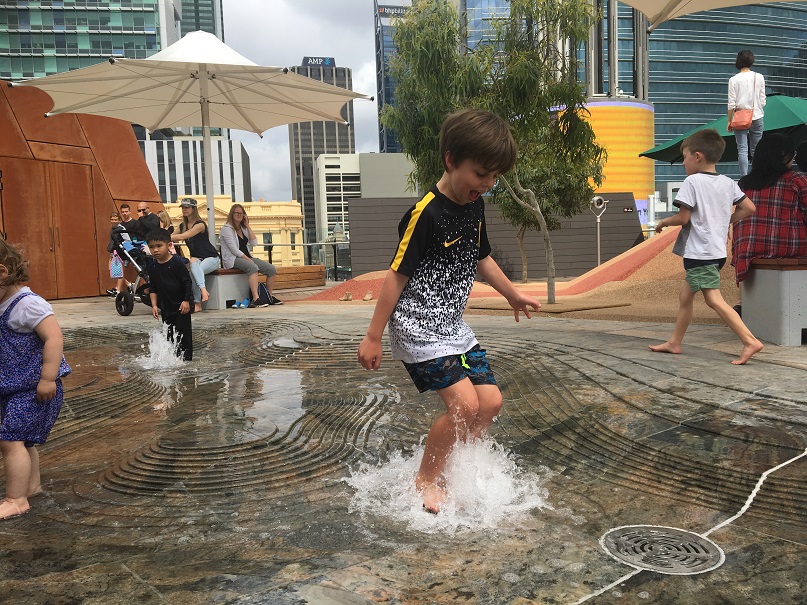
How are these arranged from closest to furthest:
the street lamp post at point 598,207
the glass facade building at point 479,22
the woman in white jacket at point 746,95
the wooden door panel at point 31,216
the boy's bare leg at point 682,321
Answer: the boy's bare leg at point 682,321 → the woman in white jacket at point 746,95 → the glass facade building at point 479,22 → the wooden door panel at point 31,216 → the street lamp post at point 598,207

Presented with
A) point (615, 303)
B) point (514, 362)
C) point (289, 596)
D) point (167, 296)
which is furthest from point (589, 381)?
point (615, 303)

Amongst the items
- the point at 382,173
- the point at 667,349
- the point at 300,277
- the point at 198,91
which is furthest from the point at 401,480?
the point at 382,173

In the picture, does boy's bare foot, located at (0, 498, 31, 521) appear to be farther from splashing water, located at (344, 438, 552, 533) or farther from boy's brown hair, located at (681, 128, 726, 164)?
boy's brown hair, located at (681, 128, 726, 164)

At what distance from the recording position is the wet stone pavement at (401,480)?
188 cm

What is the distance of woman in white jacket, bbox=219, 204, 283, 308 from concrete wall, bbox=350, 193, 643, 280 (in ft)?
39.6

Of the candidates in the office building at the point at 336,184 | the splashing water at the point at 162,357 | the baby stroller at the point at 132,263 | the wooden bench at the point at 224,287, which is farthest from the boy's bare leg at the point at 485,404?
the office building at the point at 336,184

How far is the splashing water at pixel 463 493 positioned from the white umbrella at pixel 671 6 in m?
6.23

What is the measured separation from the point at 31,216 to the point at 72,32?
310 feet

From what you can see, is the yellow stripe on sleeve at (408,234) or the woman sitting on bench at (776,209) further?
the woman sitting on bench at (776,209)

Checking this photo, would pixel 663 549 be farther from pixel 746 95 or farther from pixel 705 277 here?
pixel 746 95

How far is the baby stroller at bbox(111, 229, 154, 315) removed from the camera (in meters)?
9.81

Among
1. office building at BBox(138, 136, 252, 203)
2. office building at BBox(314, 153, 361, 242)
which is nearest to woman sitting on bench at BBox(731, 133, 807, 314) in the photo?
office building at BBox(138, 136, 252, 203)

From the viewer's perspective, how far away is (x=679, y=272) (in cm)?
1341

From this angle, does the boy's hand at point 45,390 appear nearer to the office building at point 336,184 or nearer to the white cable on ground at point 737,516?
the white cable on ground at point 737,516
